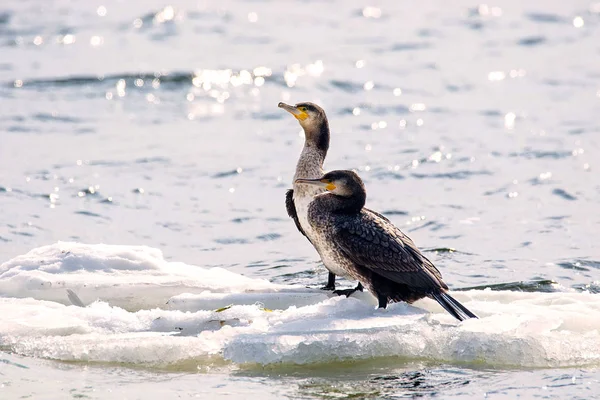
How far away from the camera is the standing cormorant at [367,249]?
688 cm

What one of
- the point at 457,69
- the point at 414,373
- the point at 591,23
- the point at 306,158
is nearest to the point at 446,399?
the point at 414,373

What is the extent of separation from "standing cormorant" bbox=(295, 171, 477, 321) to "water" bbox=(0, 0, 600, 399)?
16 centimetres

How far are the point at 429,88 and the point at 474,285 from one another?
7732 mm

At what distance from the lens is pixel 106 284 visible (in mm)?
7352

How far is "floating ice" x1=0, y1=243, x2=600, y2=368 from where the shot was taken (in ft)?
21.0

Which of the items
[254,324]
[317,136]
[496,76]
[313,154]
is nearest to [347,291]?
[254,324]

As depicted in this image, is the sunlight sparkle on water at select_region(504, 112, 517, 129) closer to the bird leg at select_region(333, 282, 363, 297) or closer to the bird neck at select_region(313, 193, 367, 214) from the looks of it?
the bird leg at select_region(333, 282, 363, 297)

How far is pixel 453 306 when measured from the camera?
686 cm

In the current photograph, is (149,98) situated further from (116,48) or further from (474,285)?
(474,285)

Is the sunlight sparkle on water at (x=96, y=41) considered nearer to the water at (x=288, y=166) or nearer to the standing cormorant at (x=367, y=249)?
the water at (x=288, y=166)

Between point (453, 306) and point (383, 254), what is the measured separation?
0.52 metres

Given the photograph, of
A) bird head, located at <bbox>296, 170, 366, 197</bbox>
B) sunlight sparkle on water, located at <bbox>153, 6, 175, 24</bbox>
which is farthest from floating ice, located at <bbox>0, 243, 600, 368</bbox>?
sunlight sparkle on water, located at <bbox>153, 6, 175, 24</bbox>

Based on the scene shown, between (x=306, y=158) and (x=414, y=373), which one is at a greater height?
(x=306, y=158)

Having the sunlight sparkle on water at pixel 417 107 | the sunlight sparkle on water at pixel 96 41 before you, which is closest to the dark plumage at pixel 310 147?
the sunlight sparkle on water at pixel 417 107
